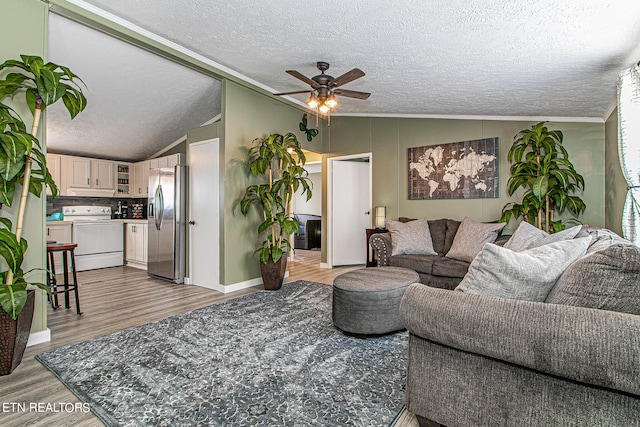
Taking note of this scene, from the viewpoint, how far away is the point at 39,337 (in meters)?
2.49

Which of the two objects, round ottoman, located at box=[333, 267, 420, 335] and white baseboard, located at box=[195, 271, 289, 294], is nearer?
round ottoman, located at box=[333, 267, 420, 335]

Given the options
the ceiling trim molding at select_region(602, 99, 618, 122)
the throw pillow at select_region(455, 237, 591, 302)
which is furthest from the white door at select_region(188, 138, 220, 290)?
the ceiling trim molding at select_region(602, 99, 618, 122)

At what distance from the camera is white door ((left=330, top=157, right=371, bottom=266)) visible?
588 centimetres

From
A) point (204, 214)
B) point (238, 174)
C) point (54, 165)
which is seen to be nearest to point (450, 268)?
point (238, 174)

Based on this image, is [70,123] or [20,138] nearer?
[20,138]

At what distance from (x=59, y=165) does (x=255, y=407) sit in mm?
5958

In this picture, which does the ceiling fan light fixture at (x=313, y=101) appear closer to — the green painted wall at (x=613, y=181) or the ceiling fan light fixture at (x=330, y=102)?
the ceiling fan light fixture at (x=330, y=102)

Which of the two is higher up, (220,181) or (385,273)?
(220,181)

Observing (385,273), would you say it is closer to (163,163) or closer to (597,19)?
(597,19)

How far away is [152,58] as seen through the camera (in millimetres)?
3666

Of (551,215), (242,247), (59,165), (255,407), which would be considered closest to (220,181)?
(242,247)

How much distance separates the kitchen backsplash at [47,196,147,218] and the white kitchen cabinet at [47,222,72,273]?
2.42ft

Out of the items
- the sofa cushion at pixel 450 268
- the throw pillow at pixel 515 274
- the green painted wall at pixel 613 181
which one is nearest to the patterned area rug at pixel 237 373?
the throw pillow at pixel 515 274

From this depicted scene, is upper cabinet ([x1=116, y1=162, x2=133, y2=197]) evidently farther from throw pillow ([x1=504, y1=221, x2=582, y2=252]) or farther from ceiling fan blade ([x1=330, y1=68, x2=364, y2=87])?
throw pillow ([x1=504, y1=221, x2=582, y2=252])
